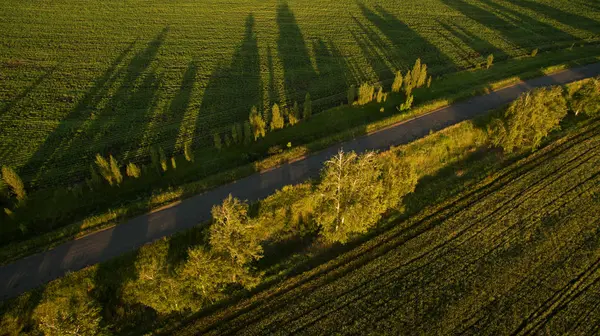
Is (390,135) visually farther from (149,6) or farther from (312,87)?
(149,6)

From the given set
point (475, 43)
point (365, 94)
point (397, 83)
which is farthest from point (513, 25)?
point (365, 94)

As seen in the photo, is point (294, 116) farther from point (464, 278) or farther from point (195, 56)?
point (464, 278)

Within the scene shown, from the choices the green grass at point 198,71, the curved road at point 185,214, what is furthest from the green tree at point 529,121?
the green grass at point 198,71

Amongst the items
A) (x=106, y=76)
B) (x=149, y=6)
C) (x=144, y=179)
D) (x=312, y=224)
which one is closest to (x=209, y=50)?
(x=106, y=76)

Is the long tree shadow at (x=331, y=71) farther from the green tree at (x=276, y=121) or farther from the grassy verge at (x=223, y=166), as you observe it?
the green tree at (x=276, y=121)

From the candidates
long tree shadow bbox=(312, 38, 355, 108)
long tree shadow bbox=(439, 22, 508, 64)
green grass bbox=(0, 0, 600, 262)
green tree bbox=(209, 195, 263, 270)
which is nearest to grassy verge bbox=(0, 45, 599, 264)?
green grass bbox=(0, 0, 600, 262)

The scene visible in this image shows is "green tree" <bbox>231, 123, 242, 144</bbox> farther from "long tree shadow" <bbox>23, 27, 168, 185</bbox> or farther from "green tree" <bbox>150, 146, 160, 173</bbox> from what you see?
"long tree shadow" <bbox>23, 27, 168, 185</bbox>

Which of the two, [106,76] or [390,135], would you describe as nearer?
[390,135]
